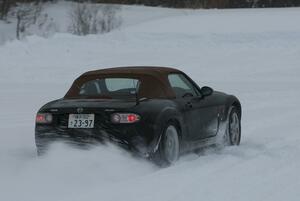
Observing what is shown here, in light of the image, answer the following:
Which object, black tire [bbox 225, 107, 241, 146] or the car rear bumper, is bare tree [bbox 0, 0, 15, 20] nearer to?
black tire [bbox 225, 107, 241, 146]

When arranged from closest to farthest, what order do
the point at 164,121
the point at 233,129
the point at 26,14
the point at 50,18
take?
the point at 164,121 → the point at 233,129 → the point at 26,14 → the point at 50,18

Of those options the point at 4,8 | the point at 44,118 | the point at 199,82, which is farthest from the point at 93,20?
the point at 44,118

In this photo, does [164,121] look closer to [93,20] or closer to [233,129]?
[233,129]

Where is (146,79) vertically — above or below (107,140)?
above

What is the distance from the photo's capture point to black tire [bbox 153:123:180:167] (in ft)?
27.0

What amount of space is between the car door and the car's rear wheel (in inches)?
14.4

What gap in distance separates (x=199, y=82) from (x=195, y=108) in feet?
43.6

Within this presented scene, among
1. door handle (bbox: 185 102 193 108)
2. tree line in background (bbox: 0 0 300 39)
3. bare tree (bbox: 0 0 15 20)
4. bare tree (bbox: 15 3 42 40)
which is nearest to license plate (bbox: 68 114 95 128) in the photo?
door handle (bbox: 185 102 193 108)

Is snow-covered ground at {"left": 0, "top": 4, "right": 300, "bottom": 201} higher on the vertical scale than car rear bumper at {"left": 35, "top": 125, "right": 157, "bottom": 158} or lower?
lower

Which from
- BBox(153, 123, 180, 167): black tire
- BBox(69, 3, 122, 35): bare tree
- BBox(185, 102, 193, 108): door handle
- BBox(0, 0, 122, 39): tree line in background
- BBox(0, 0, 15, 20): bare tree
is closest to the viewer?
BBox(153, 123, 180, 167): black tire

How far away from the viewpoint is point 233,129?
10.5m

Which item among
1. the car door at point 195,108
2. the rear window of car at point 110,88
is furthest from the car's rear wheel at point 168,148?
the rear window of car at point 110,88

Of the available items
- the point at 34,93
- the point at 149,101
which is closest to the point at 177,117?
the point at 149,101

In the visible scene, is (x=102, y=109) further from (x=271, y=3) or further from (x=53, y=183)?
(x=271, y=3)
